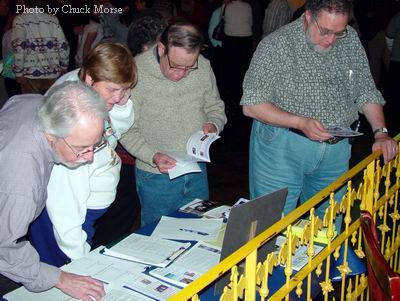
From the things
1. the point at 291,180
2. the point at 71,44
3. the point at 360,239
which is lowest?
the point at 360,239

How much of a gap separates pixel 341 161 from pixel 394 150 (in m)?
0.27

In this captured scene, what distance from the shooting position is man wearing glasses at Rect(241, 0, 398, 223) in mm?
2988

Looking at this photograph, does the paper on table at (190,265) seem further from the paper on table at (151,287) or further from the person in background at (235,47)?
the person in background at (235,47)

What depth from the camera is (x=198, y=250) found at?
2656mm

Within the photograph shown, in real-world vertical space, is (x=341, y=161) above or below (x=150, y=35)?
below

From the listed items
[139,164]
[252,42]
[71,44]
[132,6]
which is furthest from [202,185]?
[252,42]

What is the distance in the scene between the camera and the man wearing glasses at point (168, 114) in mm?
3033

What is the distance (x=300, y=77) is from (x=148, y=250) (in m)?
1.16

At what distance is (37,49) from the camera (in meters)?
5.71

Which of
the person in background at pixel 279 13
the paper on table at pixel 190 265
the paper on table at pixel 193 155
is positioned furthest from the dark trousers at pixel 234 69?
the paper on table at pixel 190 265

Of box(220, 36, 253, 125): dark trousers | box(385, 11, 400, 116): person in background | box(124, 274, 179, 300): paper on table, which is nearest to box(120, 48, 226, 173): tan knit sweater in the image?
box(124, 274, 179, 300): paper on table

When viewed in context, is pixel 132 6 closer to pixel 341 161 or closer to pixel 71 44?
pixel 71 44

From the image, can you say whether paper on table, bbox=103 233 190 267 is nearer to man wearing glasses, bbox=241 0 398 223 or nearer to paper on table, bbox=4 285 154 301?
paper on table, bbox=4 285 154 301

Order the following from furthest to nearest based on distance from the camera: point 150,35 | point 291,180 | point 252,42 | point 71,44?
point 252,42
point 71,44
point 150,35
point 291,180
